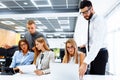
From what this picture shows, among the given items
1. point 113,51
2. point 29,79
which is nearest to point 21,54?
point 29,79

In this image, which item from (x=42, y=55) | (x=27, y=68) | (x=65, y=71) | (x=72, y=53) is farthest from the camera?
(x=42, y=55)

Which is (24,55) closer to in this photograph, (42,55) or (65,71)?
(42,55)

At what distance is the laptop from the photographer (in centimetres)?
147

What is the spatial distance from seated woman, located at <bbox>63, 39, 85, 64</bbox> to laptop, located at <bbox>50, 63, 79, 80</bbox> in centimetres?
96

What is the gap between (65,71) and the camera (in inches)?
59.1

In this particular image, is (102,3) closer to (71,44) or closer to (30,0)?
(71,44)

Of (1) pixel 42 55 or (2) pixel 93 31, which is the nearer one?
(2) pixel 93 31

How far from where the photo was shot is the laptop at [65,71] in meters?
1.47

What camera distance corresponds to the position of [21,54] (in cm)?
353

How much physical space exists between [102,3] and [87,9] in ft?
10.6

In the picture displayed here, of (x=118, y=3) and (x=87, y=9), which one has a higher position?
(x=118, y=3)

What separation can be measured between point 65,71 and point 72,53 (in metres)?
1.10

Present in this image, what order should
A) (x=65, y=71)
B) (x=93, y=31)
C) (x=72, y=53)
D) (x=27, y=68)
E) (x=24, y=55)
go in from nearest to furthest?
1. (x=65, y=71)
2. (x=93, y=31)
3. (x=27, y=68)
4. (x=72, y=53)
5. (x=24, y=55)

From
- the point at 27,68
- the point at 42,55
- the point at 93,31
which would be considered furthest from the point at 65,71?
the point at 42,55
